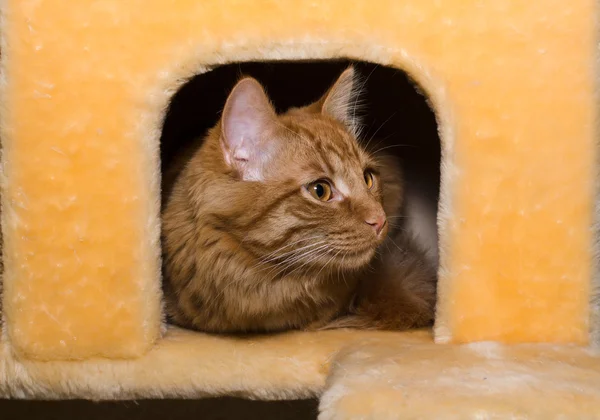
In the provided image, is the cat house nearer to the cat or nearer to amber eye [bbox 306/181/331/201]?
the cat

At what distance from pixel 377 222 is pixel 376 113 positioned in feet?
3.47

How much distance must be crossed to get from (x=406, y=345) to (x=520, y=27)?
855 mm

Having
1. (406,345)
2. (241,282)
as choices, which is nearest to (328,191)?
(241,282)

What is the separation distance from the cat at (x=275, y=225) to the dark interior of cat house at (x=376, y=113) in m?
0.56

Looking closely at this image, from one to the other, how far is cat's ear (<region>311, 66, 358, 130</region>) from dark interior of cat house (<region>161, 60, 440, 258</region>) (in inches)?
16.6

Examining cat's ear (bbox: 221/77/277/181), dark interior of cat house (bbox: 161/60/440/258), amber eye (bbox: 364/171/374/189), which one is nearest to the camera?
cat's ear (bbox: 221/77/277/181)

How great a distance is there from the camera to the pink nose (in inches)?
62.0

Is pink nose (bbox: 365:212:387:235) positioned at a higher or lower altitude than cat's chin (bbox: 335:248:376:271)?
higher

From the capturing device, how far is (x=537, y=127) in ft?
5.12

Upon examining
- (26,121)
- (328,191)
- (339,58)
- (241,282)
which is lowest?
(241,282)

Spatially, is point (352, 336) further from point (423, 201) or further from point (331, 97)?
point (423, 201)

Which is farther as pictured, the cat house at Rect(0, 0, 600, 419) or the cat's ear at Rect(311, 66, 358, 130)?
the cat's ear at Rect(311, 66, 358, 130)

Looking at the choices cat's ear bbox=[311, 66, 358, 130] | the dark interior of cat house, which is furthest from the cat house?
the dark interior of cat house

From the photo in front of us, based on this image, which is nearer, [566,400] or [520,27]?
[566,400]
